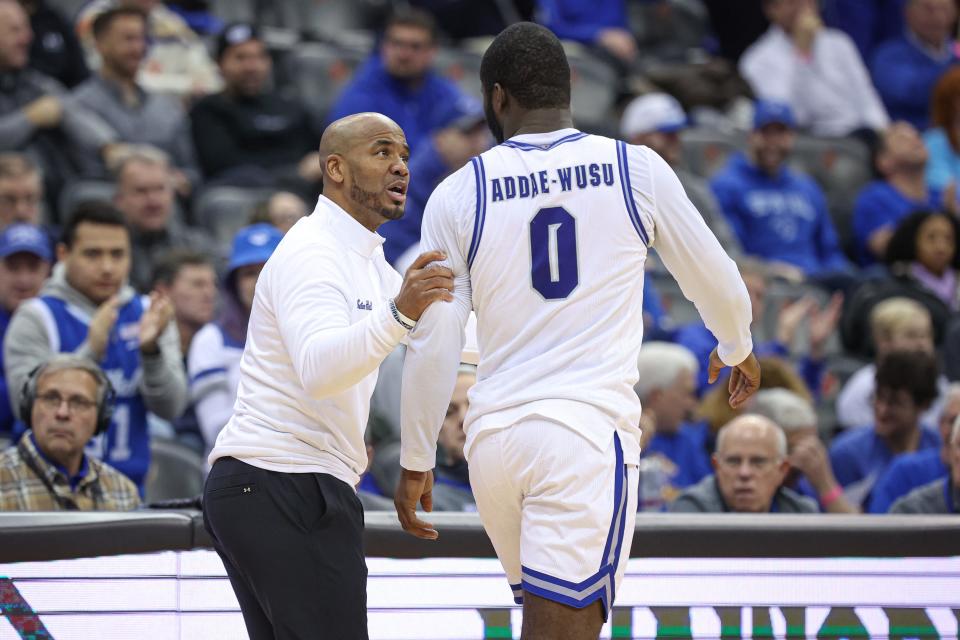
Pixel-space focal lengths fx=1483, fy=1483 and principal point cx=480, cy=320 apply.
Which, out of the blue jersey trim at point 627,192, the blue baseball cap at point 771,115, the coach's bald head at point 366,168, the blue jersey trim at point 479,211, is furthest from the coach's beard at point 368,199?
the blue baseball cap at point 771,115

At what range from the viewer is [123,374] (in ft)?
20.4

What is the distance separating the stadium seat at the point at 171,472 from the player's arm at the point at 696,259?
309cm

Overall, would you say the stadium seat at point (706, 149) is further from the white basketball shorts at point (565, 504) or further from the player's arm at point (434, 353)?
the white basketball shorts at point (565, 504)

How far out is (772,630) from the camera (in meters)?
4.61

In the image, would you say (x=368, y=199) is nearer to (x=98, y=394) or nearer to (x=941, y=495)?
(x=98, y=394)

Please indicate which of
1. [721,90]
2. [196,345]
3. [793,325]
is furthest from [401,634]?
[721,90]

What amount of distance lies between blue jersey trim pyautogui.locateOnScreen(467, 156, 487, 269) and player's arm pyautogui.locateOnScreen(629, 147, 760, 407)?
1.23 feet

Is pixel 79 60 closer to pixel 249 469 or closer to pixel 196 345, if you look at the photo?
pixel 196 345

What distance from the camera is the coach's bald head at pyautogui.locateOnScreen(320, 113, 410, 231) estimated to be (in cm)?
386

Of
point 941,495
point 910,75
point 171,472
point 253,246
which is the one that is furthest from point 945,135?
point 171,472

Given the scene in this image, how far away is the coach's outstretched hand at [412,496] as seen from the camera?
379cm

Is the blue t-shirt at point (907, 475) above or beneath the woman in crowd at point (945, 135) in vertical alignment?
beneath

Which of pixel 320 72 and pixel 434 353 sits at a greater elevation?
pixel 320 72

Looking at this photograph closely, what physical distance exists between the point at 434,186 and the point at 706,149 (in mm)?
2931
